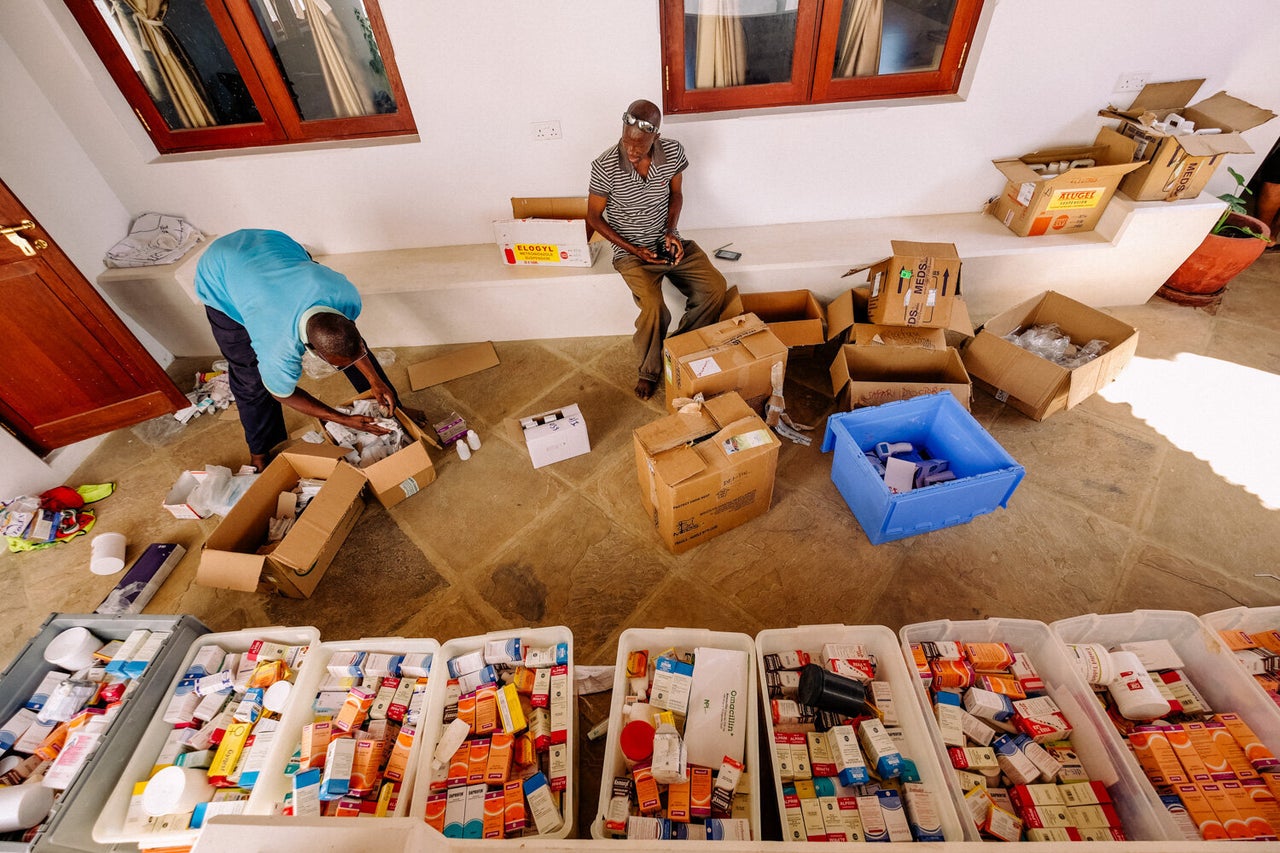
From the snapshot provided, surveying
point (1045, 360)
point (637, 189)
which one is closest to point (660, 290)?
point (637, 189)

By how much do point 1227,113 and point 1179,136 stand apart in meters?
0.35

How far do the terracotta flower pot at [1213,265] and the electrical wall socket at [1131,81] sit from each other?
991 mm

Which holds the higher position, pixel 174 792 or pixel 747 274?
pixel 747 274

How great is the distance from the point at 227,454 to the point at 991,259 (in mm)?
4472

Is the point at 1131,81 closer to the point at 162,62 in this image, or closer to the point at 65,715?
the point at 162,62

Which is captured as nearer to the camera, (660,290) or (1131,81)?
(1131,81)

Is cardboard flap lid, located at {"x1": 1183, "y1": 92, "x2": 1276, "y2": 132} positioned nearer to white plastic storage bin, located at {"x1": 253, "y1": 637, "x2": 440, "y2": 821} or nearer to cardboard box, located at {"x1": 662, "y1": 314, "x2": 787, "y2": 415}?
cardboard box, located at {"x1": 662, "y1": 314, "x2": 787, "y2": 415}

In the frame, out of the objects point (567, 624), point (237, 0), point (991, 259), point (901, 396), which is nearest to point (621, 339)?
point (901, 396)

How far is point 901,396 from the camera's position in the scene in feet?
9.71

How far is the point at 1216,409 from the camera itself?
120 inches

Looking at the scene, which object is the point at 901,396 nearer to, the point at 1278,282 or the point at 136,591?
the point at 1278,282

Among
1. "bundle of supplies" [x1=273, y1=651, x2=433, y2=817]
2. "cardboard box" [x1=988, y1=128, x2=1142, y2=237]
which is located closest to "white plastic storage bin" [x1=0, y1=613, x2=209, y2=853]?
"bundle of supplies" [x1=273, y1=651, x2=433, y2=817]

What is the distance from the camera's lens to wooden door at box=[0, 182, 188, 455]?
2.78 meters

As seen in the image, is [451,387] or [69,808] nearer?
[69,808]
